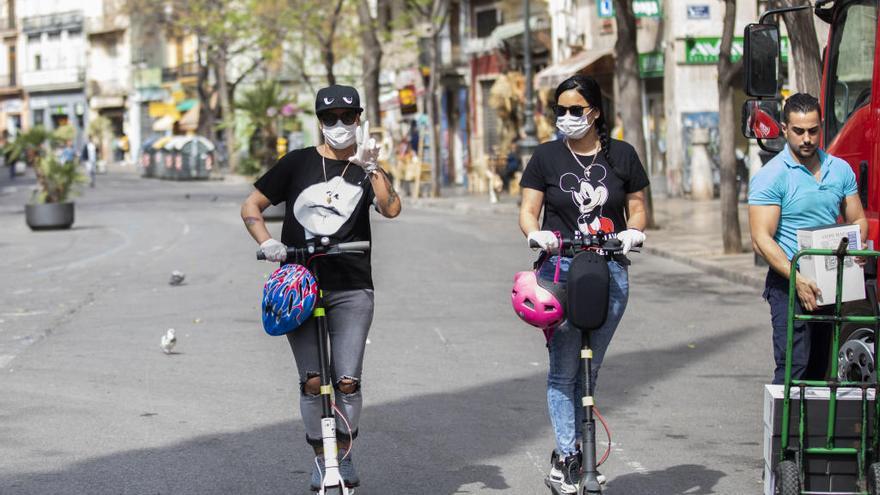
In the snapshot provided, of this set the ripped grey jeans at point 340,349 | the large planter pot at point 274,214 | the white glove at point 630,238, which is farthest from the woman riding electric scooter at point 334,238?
the large planter pot at point 274,214

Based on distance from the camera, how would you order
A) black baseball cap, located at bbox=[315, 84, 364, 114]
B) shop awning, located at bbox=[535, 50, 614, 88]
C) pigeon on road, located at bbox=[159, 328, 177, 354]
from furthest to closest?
1. shop awning, located at bbox=[535, 50, 614, 88]
2. pigeon on road, located at bbox=[159, 328, 177, 354]
3. black baseball cap, located at bbox=[315, 84, 364, 114]

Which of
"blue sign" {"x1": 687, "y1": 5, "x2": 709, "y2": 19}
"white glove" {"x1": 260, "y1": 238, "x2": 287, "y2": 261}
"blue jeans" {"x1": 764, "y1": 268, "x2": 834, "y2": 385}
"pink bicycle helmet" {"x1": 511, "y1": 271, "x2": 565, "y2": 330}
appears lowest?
"blue jeans" {"x1": 764, "y1": 268, "x2": 834, "y2": 385}

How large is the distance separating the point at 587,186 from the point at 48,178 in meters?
22.8

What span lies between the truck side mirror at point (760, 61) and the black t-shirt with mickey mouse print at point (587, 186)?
2096 millimetres

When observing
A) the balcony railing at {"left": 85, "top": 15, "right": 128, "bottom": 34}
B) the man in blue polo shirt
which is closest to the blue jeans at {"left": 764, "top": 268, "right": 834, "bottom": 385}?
the man in blue polo shirt

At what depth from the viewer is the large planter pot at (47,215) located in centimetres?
2775

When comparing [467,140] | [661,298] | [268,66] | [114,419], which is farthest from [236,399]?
[268,66]

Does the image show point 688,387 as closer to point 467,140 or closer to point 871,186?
point 871,186

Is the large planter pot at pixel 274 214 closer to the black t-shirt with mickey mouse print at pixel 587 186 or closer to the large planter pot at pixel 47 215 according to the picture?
the large planter pot at pixel 47 215

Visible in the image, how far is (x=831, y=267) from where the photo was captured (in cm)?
599

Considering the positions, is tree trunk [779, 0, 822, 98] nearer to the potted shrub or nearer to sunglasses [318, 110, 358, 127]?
sunglasses [318, 110, 358, 127]

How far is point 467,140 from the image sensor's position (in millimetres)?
Result: 51625

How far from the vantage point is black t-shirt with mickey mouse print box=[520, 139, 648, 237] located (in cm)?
604

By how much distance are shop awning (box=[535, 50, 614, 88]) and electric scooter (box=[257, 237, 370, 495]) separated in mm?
31533
